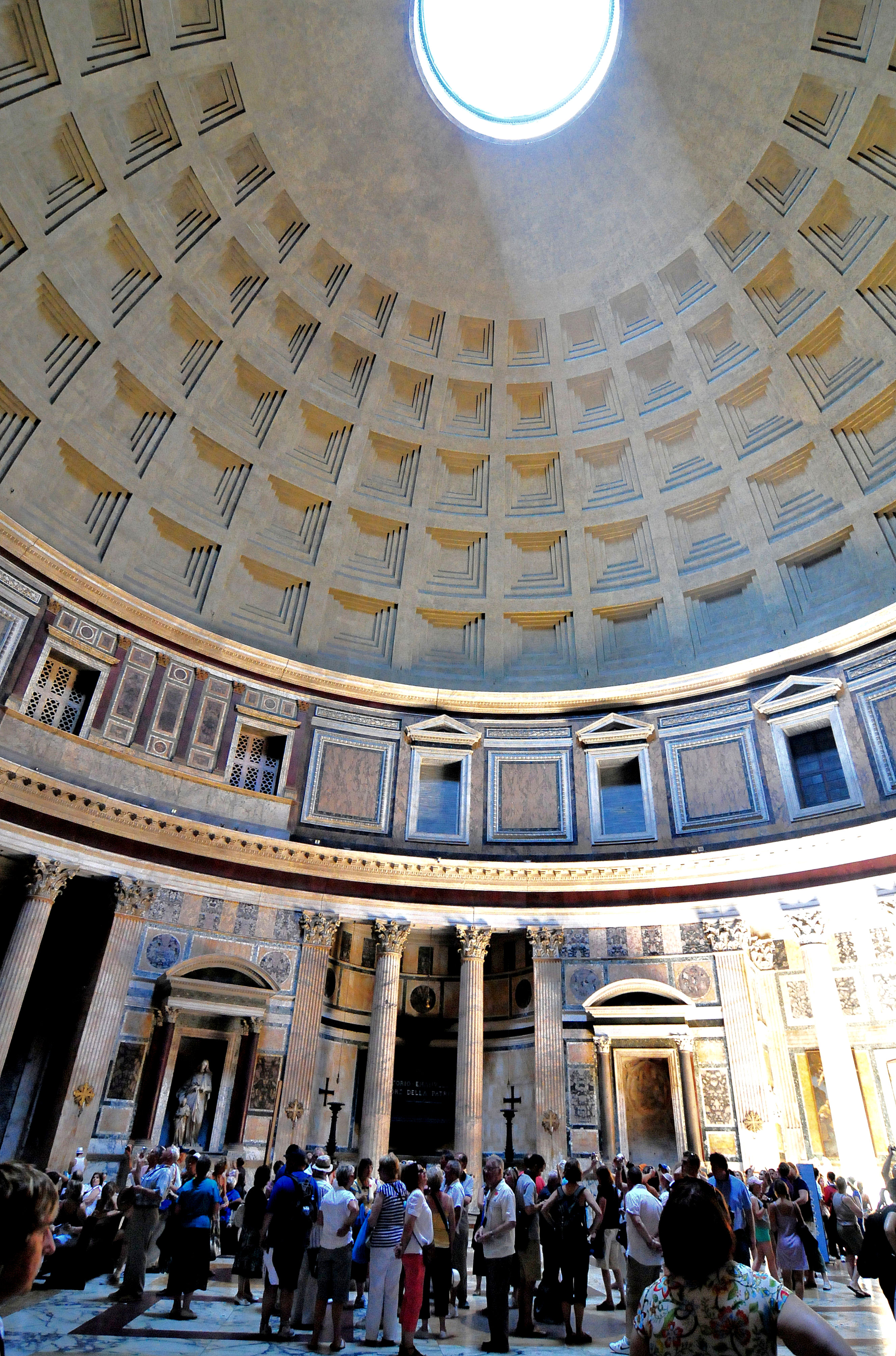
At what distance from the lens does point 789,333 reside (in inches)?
1021

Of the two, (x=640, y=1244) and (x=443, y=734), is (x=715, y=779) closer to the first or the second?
(x=443, y=734)

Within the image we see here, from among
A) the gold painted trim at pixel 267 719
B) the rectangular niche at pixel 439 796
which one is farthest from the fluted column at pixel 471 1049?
the gold painted trim at pixel 267 719

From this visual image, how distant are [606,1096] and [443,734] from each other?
445 inches

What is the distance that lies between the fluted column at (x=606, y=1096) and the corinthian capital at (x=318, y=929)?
7625 millimetres

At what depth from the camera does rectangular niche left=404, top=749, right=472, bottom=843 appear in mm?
25859

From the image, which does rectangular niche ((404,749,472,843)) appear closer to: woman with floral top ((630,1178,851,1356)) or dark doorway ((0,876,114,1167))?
dark doorway ((0,876,114,1167))

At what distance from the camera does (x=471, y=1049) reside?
75.0ft

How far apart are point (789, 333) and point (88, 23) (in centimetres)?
2083

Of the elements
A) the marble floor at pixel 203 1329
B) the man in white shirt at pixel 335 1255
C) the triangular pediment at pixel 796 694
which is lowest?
the marble floor at pixel 203 1329

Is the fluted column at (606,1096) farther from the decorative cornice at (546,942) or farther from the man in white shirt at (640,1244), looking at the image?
the man in white shirt at (640,1244)

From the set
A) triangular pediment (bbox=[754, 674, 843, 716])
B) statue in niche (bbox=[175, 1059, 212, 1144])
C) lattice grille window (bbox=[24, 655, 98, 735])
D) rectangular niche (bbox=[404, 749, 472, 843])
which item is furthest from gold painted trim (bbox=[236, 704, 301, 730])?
triangular pediment (bbox=[754, 674, 843, 716])

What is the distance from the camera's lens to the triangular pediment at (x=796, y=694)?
23.6m

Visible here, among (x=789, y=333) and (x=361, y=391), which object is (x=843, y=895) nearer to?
(x=789, y=333)

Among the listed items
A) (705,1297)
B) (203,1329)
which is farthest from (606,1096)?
(705,1297)
